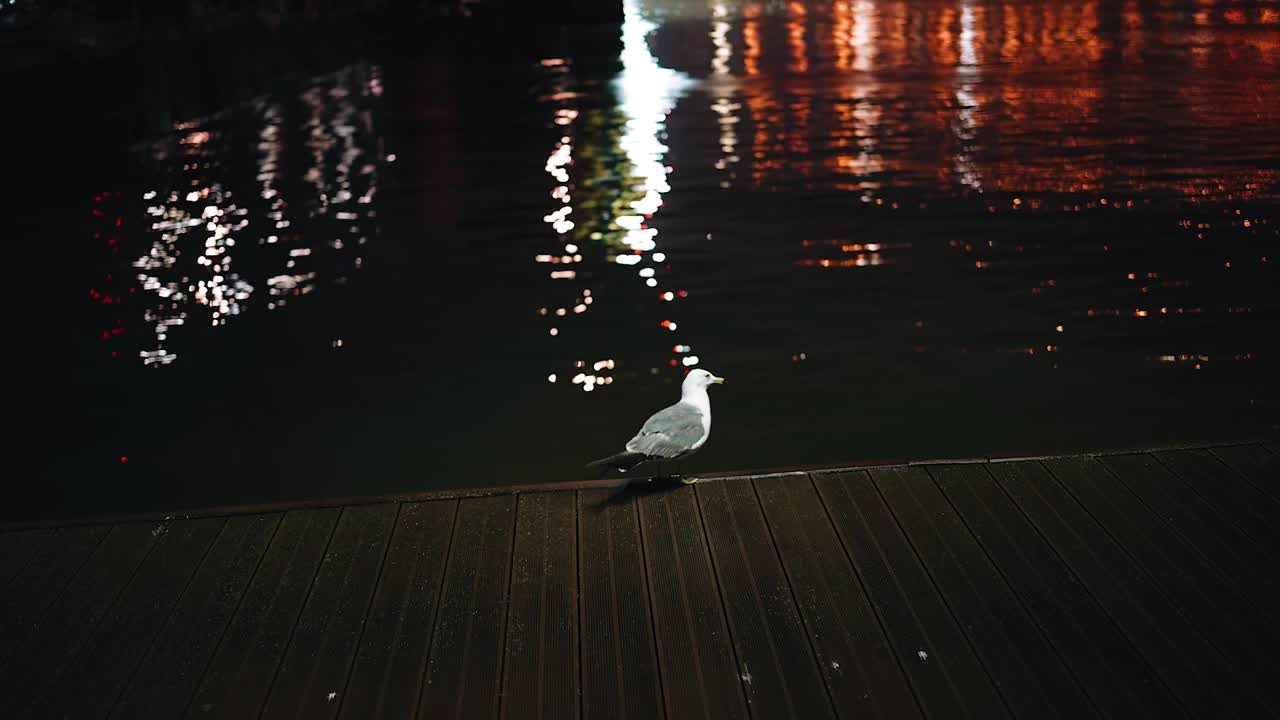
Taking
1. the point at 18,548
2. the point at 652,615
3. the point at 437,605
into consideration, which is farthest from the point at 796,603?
the point at 18,548

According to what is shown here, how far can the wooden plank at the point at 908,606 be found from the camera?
3568 mm

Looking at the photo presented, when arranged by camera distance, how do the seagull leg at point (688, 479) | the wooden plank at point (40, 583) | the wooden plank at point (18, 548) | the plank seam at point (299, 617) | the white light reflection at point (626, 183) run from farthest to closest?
the white light reflection at point (626, 183)
the seagull leg at point (688, 479)
the wooden plank at point (18, 548)
the wooden plank at point (40, 583)
the plank seam at point (299, 617)

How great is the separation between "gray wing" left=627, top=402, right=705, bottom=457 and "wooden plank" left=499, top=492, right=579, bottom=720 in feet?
1.42

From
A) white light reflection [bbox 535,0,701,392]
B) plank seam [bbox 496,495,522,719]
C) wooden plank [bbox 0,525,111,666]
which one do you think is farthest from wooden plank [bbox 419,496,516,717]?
Answer: white light reflection [bbox 535,0,701,392]

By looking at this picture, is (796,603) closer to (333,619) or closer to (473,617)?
(473,617)

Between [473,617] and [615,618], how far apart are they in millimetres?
555

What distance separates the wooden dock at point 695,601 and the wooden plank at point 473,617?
0.01 meters

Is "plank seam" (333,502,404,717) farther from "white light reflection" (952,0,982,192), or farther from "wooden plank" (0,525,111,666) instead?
"white light reflection" (952,0,982,192)

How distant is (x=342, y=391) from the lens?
8.54 meters

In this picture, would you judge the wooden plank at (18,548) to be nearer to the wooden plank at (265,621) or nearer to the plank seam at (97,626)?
the plank seam at (97,626)

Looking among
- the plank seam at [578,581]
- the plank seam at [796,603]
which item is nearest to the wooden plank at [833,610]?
the plank seam at [796,603]

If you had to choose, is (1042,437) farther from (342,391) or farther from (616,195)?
(616,195)

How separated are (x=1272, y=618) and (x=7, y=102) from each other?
1984 centimetres

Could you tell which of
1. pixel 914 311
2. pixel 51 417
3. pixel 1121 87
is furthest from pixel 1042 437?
pixel 1121 87
